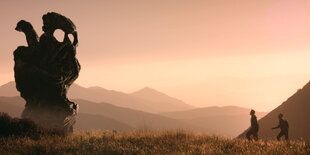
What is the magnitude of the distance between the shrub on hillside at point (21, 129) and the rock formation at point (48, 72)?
2.69 meters

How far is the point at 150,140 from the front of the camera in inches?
578

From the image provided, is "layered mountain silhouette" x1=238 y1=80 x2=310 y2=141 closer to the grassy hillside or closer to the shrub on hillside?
the grassy hillside

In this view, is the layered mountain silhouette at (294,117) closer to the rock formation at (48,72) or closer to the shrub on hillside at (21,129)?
the rock formation at (48,72)

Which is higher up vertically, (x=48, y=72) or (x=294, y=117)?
(x=48, y=72)

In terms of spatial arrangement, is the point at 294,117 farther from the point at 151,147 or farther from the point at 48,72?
the point at 151,147

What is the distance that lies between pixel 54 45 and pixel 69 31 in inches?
45.3

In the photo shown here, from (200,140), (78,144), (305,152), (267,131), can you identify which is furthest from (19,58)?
(267,131)

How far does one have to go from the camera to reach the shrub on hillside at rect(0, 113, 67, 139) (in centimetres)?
1578

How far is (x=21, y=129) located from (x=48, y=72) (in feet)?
14.7

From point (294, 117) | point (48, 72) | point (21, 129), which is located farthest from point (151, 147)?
point (294, 117)

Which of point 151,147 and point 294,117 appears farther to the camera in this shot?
point 294,117

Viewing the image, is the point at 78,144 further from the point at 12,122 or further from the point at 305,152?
the point at 305,152

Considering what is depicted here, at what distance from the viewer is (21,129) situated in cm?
1625

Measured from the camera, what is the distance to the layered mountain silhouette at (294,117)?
182 ft
